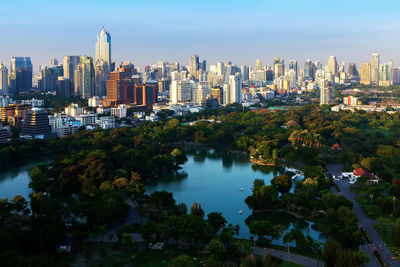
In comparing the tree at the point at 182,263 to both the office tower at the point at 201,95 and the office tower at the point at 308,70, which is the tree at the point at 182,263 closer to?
the office tower at the point at 201,95

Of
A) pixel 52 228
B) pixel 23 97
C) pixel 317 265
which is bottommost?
pixel 317 265

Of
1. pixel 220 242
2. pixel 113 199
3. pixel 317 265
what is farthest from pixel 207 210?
pixel 317 265

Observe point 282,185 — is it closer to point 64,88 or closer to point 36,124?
point 36,124

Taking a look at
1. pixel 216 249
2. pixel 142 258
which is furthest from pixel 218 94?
pixel 216 249

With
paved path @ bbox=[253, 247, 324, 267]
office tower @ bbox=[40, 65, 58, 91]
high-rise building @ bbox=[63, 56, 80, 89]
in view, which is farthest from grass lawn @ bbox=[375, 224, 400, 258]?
high-rise building @ bbox=[63, 56, 80, 89]

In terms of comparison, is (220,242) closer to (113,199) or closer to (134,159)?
(113,199)

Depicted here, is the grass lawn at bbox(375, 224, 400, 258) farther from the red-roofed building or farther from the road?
the red-roofed building

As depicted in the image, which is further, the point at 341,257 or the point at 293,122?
the point at 293,122

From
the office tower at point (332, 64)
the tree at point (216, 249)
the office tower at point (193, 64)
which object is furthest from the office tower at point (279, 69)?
the tree at point (216, 249)
